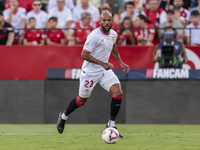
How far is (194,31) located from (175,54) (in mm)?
1185

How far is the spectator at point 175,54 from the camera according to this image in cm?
1098

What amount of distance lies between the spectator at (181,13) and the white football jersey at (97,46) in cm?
566

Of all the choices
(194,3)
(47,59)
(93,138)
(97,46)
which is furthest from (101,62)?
(194,3)

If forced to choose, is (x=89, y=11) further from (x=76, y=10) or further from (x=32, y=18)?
(x=32, y=18)

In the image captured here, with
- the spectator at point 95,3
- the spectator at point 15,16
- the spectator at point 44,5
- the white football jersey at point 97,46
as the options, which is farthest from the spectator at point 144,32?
the white football jersey at point 97,46

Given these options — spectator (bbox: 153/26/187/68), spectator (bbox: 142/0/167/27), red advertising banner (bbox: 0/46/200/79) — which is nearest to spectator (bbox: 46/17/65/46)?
red advertising banner (bbox: 0/46/200/79)

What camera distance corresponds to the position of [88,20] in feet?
39.2

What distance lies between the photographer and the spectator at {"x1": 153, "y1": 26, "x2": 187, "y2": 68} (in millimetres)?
10977

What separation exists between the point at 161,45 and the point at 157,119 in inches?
85.4

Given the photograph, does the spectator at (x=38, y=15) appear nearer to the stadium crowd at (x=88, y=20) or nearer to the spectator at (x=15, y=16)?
the stadium crowd at (x=88, y=20)

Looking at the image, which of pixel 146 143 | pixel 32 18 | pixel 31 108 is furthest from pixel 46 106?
pixel 146 143

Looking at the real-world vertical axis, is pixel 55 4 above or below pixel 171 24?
above

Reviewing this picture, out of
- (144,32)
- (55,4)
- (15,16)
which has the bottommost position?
(144,32)

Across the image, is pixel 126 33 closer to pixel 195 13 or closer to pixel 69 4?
pixel 195 13
